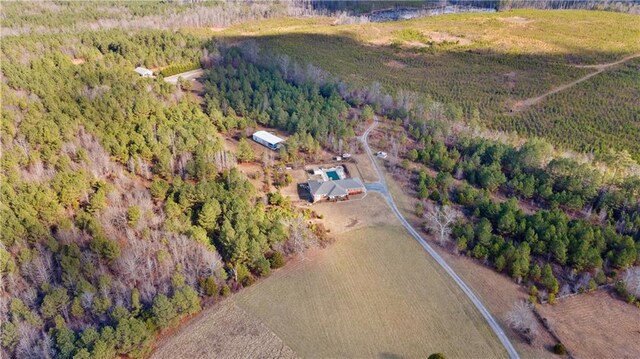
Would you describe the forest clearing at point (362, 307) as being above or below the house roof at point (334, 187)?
below

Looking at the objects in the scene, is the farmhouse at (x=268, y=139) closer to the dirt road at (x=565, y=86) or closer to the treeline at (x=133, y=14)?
the dirt road at (x=565, y=86)

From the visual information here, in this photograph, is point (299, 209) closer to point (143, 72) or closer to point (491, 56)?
point (143, 72)

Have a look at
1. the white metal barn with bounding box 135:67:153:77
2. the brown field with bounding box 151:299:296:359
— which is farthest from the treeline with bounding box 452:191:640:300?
the white metal barn with bounding box 135:67:153:77

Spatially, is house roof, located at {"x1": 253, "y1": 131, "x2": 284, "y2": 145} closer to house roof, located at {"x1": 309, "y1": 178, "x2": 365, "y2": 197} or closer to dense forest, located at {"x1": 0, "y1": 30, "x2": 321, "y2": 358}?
dense forest, located at {"x1": 0, "y1": 30, "x2": 321, "y2": 358}

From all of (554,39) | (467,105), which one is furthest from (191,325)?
(554,39)

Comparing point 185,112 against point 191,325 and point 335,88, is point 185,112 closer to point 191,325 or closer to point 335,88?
point 335,88

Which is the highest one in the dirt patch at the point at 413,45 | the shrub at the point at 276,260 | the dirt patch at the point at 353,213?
the dirt patch at the point at 413,45

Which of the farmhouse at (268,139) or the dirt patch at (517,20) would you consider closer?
the farmhouse at (268,139)

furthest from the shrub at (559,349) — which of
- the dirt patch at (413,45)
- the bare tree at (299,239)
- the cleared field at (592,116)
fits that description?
the dirt patch at (413,45)
